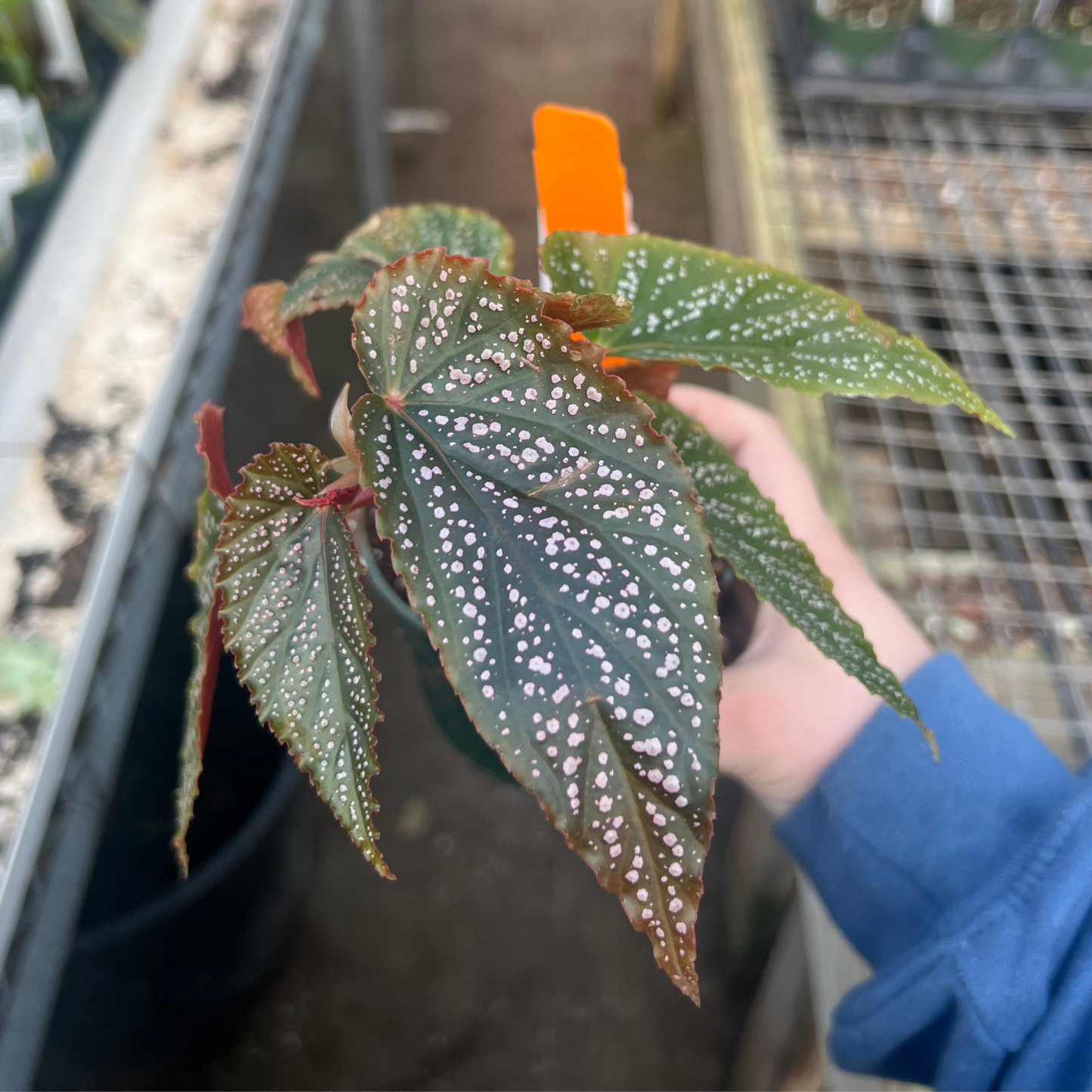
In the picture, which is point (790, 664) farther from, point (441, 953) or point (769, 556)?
point (441, 953)

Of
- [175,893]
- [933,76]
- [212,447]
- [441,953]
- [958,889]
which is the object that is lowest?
[441,953]

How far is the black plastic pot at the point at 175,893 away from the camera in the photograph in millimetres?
776

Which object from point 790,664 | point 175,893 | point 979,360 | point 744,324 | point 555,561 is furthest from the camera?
point 979,360

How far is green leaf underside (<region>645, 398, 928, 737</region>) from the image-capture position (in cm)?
37

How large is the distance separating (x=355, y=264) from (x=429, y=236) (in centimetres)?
5

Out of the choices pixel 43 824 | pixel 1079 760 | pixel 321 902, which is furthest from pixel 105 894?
pixel 1079 760

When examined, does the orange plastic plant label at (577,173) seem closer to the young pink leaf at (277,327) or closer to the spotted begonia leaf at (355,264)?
the spotted begonia leaf at (355,264)

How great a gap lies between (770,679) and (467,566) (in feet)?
0.91

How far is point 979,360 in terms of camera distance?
94cm

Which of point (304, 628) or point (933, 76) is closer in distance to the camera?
point (304, 628)

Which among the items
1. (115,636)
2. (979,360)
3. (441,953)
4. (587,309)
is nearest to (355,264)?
(587,309)

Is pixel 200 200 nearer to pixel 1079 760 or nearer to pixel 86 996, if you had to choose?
pixel 86 996

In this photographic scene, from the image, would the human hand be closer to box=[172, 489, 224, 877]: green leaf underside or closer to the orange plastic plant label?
the orange plastic plant label

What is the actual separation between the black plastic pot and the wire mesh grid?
2.13ft
